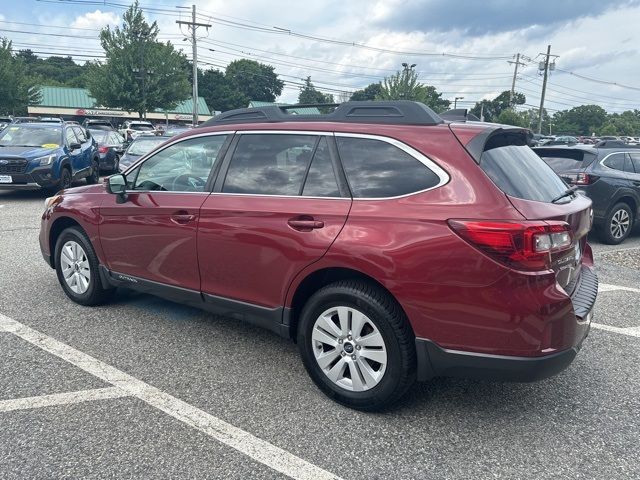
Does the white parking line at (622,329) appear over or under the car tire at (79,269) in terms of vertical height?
under

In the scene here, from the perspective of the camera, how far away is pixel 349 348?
2986mm

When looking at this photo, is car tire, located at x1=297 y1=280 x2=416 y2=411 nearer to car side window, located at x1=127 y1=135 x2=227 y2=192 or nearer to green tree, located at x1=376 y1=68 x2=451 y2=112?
car side window, located at x1=127 y1=135 x2=227 y2=192

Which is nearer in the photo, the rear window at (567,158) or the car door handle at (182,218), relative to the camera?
the car door handle at (182,218)

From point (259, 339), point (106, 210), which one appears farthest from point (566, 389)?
point (106, 210)

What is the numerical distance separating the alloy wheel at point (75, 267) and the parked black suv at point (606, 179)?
21.4 feet

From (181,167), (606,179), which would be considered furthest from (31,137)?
(606,179)

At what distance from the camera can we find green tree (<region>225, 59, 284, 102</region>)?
9812cm

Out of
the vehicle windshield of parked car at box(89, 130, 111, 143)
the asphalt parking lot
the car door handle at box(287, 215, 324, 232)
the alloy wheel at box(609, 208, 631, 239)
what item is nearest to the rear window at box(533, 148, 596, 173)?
the alloy wheel at box(609, 208, 631, 239)

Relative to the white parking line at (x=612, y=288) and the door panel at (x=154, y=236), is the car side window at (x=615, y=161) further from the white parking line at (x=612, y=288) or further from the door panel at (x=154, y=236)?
the door panel at (x=154, y=236)

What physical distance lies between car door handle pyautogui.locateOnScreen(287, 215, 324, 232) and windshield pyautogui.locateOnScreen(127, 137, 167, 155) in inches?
433

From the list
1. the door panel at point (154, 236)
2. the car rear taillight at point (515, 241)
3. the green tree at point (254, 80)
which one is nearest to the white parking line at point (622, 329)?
the car rear taillight at point (515, 241)

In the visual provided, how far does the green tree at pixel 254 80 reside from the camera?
98.1 metres

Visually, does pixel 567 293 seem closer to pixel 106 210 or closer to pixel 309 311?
pixel 309 311

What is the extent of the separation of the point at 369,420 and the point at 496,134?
1.82 meters
